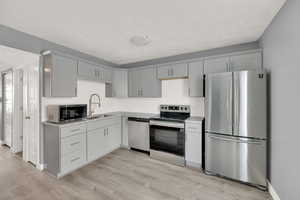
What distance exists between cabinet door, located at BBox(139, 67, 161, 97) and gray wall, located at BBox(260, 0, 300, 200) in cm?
222

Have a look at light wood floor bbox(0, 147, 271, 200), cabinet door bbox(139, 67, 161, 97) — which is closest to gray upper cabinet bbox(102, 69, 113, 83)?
cabinet door bbox(139, 67, 161, 97)

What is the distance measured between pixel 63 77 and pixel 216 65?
10.3 ft

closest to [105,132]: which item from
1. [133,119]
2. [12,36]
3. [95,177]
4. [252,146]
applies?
[133,119]

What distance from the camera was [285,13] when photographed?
1.50 meters

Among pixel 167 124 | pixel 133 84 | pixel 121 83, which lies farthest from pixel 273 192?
pixel 121 83

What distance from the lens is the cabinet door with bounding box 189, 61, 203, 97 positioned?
2867mm

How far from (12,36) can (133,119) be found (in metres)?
2.74

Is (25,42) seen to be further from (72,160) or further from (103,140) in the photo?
(103,140)

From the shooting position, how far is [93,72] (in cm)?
324

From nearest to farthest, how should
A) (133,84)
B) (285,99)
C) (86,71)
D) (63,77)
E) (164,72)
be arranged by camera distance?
(285,99)
(63,77)
(86,71)
(164,72)
(133,84)

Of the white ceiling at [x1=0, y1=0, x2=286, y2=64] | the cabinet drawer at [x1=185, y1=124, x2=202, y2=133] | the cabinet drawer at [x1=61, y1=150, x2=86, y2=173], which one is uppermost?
the white ceiling at [x1=0, y1=0, x2=286, y2=64]

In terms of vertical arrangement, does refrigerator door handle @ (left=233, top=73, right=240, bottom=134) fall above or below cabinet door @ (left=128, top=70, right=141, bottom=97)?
below

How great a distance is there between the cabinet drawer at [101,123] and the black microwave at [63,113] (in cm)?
31

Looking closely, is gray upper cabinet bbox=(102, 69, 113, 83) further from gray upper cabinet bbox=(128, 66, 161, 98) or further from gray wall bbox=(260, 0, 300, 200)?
gray wall bbox=(260, 0, 300, 200)
